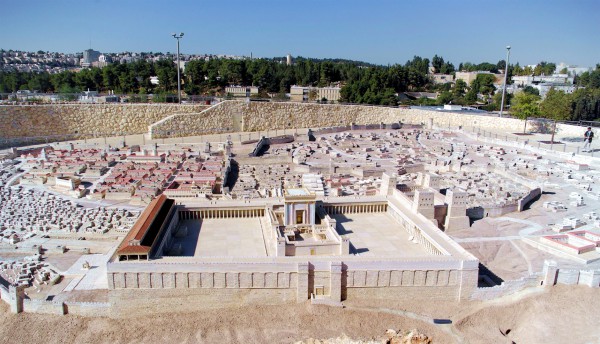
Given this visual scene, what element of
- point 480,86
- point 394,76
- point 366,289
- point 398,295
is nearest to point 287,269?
point 366,289

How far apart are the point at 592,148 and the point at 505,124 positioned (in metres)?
12.2

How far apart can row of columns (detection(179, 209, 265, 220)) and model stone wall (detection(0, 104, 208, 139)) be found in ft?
112

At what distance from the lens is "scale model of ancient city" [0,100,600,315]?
2058 cm

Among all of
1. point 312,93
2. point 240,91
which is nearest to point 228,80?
point 240,91

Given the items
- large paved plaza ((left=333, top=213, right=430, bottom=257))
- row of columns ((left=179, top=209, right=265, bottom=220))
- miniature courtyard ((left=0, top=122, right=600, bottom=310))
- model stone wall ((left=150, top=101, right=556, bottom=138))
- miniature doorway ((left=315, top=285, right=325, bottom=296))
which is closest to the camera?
miniature doorway ((left=315, top=285, right=325, bottom=296))

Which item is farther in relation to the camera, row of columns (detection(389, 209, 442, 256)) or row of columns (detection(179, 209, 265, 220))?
row of columns (detection(179, 209, 265, 220))

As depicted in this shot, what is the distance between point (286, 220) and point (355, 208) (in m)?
5.10

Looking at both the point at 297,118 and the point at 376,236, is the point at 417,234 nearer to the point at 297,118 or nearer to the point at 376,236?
the point at 376,236

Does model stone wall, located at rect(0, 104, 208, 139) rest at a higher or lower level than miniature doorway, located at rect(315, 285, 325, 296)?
higher

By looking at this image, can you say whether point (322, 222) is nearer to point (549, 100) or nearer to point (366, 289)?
point (366, 289)

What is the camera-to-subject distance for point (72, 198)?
34.0 metres

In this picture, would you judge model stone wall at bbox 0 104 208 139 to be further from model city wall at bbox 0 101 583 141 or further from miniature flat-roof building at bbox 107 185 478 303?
miniature flat-roof building at bbox 107 185 478 303

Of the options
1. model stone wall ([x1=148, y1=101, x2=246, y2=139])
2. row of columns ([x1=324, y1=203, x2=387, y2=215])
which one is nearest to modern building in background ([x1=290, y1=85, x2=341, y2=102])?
model stone wall ([x1=148, y1=101, x2=246, y2=139])

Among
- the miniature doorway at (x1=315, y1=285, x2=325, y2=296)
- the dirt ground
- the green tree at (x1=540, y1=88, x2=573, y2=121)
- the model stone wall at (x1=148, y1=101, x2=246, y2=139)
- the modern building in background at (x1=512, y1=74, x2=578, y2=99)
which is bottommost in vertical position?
the dirt ground
